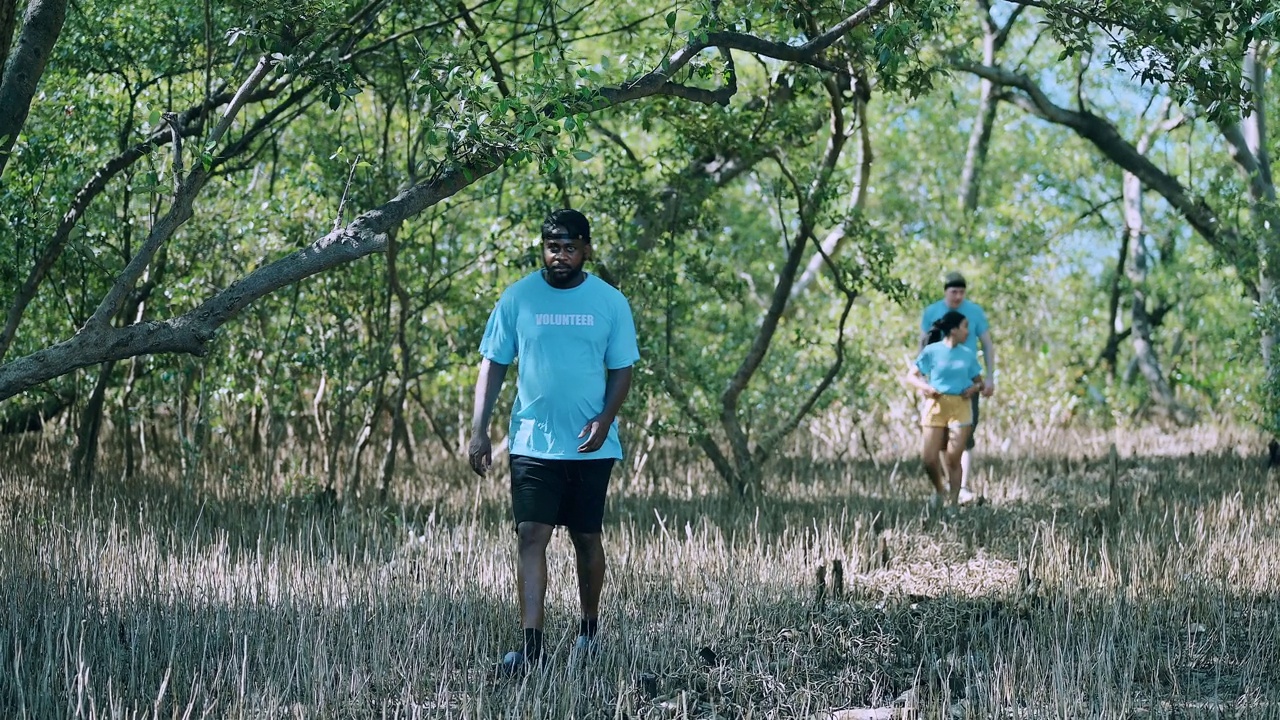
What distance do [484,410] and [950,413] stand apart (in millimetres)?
5044

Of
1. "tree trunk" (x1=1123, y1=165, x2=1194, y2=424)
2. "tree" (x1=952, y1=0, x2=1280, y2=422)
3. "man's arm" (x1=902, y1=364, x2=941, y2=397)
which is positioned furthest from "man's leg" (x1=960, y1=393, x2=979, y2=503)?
"tree trunk" (x1=1123, y1=165, x2=1194, y2=424)

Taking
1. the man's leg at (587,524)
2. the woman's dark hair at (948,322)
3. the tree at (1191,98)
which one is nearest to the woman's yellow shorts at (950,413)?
the woman's dark hair at (948,322)

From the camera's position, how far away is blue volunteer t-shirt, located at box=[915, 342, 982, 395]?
385 inches

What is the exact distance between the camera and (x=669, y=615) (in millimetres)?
6016

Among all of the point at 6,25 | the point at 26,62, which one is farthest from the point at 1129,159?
the point at 6,25

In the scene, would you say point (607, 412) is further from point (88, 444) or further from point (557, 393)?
point (88, 444)

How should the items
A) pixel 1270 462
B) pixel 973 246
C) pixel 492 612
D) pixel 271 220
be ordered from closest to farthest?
pixel 492 612 → pixel 271 220 → pixel 1270 462 → pixel 973 246

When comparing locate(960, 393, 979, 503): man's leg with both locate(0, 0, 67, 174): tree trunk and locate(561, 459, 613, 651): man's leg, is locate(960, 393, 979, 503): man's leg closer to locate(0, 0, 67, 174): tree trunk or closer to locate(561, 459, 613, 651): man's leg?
locate(561, 459, 613, 651): man's leg

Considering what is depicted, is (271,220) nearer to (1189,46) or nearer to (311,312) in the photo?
(311,312)

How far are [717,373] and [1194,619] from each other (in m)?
6.94

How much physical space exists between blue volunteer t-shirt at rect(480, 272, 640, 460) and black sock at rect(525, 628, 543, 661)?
2.16 feet

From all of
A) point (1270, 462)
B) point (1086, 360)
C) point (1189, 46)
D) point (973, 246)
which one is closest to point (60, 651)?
point (1189, 46)

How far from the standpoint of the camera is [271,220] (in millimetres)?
10070

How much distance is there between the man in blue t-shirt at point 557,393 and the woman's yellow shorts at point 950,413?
15.4ft
